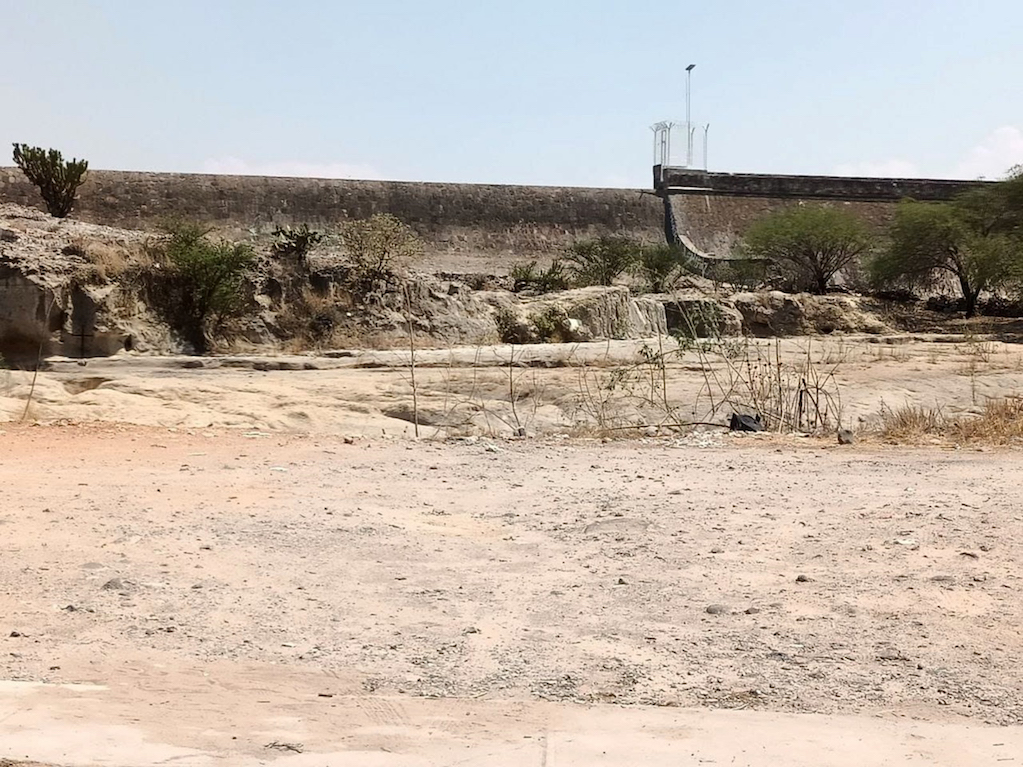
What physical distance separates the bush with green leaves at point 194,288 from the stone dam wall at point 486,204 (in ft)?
53.8

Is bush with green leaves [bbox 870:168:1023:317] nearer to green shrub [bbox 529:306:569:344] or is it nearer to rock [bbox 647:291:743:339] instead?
rock [bbox 647:291:743:339]

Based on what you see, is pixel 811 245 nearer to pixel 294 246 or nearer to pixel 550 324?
pixel 550 324

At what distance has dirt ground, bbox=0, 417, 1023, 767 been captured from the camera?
294cm

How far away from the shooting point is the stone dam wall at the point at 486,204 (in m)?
34.3

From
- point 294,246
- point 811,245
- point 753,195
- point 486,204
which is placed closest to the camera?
point 294,246

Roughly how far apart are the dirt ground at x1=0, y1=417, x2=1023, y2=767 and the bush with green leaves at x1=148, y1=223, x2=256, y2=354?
1015 centimetres

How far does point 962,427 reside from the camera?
9273 millimetres

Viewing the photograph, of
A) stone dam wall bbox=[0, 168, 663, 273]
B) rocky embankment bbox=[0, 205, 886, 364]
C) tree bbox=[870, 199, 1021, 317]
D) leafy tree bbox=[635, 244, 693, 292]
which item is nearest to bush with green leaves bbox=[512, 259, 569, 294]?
rocky embankment bbox=[0, 205, 886, 364]

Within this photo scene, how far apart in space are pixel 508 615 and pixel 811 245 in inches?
1180

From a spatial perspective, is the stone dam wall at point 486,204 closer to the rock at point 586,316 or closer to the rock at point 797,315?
the rock at point 797,315

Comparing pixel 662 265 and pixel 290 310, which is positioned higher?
pixel 662 265

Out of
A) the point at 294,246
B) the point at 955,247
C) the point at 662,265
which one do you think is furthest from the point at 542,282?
the point at 955,247

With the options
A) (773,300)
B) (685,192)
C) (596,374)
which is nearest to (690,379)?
(596,374)

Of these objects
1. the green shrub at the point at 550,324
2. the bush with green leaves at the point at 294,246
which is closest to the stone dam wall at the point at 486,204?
the bush with green leaves at the point at 294,246
